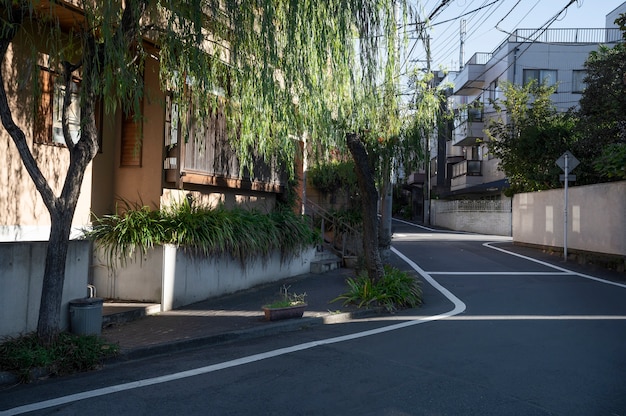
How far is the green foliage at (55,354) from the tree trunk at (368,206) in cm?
604

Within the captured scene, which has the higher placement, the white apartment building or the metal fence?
the white apartment building

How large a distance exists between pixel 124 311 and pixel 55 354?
8.71 feet

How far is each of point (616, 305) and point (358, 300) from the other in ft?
16.1

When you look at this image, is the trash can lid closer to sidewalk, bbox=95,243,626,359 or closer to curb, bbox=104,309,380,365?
sidewalk, bbox=95,243,626,359

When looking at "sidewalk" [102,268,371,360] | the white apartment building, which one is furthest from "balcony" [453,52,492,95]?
"sidewalk" [102,268,371,360]

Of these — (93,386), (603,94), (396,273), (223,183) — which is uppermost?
(603,94)

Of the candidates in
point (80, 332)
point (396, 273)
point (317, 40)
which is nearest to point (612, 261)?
point (396, 273)

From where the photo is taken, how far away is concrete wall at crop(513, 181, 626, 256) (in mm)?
16641

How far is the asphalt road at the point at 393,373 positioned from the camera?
17.1 ft

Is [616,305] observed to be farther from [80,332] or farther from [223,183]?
[80,332]

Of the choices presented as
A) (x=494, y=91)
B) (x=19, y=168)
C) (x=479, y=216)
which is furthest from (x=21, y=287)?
(x=494, y=91)

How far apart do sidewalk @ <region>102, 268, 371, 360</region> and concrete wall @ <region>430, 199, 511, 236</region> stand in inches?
1042

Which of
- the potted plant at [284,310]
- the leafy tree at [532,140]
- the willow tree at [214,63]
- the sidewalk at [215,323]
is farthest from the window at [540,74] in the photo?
the potted plant at [284,310]

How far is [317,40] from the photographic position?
27.9 feet
